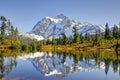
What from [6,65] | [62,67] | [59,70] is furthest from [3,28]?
[59,70]

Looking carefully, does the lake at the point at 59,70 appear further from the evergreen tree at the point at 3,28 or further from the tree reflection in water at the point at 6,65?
the evergreen tree at the point at 3,28

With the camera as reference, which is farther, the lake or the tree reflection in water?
the tree reflection in water

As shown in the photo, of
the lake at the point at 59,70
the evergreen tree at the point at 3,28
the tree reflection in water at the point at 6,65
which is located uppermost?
the evergreen tree at the point at 3,28

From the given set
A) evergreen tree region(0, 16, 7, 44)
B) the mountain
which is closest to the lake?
the mountain

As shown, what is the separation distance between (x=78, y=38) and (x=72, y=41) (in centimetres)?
840

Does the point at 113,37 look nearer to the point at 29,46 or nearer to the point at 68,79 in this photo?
the point at 29,46

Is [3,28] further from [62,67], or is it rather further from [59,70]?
[59,70]

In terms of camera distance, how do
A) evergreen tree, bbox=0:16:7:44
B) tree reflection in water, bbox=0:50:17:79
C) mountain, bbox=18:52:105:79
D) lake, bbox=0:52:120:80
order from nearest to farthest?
lake, bbox=0:52:120:80 → tree reflection in water, bbox=0:50:17:79 → mountain, bbox=18:52:105:79 → evergreen tree, bbox=0:16:7:44

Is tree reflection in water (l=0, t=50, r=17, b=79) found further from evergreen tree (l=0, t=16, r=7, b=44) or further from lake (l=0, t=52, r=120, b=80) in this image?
evergreen tree (l=0, t=16, r=7, b=44)

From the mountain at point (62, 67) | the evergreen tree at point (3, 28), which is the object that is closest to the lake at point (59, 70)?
the mountain at point (62, 67)

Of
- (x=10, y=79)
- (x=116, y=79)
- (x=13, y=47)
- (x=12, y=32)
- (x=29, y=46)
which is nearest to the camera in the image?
(x=10, y=79)

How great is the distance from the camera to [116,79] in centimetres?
3734

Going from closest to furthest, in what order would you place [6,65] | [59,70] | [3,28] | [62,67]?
[59,70] < [6,65] < [62,67] < [3,28]

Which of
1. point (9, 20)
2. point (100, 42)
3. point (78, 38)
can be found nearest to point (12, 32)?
point (9, 20)
